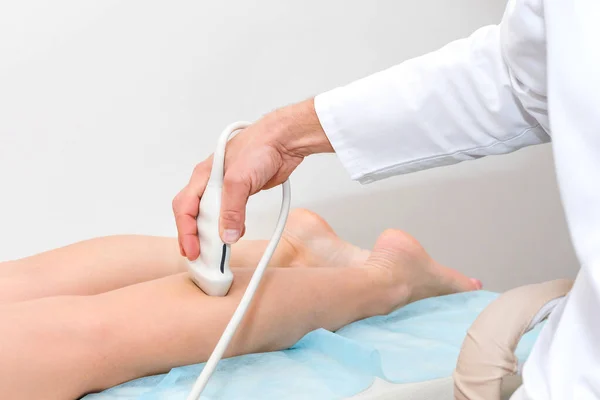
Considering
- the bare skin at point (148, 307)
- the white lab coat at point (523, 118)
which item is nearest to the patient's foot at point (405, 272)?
the bare skin at point (148, 307)

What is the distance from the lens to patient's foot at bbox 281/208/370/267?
139cm

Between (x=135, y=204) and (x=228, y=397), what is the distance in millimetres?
803

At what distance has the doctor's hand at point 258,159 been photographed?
2.79ft

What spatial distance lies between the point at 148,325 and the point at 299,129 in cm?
33

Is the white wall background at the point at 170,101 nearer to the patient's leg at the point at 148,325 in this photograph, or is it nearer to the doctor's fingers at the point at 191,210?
the patient's leg at the point at 148,325

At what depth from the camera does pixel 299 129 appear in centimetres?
90

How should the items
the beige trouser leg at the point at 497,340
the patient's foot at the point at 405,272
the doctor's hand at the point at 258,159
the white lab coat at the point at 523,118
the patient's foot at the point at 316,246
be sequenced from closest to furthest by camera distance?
the white lab coat at the point at 523,118 → the beige trouser leg at the point at 497,340 → the doctor's hand at the point at 258,159 → the patient's foot at the point at 405,272 → the patient's foot at the point at 316,246

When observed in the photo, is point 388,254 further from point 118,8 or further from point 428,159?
point 118,8

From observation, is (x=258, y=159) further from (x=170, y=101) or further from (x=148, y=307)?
(x=170, y=101)

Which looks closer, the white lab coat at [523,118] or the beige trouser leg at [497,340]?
the white lab coat at [523,118]

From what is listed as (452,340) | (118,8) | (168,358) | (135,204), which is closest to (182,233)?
(168,358)

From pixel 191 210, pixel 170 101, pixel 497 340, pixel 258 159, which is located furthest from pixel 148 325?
pixel 170 101

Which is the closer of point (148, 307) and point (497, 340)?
point (497, 340)

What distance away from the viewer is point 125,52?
1527 millimetres
